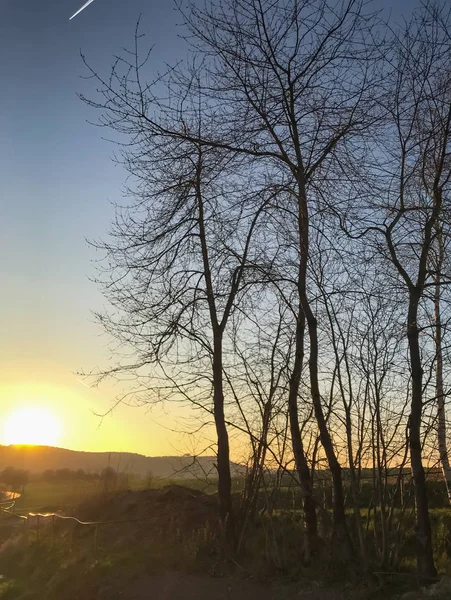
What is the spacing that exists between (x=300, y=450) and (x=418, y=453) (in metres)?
1.87

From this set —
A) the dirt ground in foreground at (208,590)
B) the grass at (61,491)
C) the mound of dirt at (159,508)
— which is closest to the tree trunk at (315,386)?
the dirt ground in foreground at (208,590)

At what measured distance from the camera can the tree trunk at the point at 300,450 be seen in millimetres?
8719

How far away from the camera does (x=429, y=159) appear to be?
8.38 m

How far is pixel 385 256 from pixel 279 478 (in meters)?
3.55

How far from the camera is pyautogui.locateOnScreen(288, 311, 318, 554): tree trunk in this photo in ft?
28.6

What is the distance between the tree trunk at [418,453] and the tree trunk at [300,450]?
1.76m

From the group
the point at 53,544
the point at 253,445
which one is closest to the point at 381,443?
the point at 253,445

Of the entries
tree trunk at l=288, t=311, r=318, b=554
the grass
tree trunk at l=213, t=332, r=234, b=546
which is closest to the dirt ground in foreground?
tree trunk at l=288, t=311, r=318, b=554

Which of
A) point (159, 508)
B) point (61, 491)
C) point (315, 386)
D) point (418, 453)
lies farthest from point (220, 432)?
point (61, 491)

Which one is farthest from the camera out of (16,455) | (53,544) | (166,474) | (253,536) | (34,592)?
(16,455)

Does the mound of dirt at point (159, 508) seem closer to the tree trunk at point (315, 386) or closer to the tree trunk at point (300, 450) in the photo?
the tree trunk at point (300, 450)

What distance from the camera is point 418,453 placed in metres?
7.50

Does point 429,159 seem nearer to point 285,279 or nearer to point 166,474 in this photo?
point 285,279

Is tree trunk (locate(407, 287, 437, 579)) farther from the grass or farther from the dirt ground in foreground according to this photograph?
the grass
